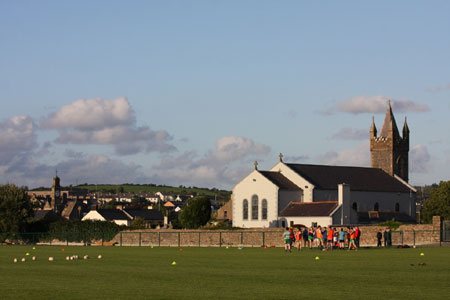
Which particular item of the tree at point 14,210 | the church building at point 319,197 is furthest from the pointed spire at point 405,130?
the tree at point 14,210

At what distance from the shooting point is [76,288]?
2294cm

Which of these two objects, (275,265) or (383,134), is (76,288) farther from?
(383,134)

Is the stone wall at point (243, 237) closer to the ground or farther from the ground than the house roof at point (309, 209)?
closer to the ground

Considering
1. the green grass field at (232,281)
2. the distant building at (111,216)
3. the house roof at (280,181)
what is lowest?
the green grass field at (232,281)

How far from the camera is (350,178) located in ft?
391

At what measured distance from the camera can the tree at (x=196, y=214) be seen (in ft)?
436

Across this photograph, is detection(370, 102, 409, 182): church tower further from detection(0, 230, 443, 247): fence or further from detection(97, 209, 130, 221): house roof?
detection(0, 230, 443, 247): fence

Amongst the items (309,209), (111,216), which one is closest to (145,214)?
(111,216)

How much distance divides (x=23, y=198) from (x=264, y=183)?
110 feet

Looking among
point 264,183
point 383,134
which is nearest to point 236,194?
point 264,183

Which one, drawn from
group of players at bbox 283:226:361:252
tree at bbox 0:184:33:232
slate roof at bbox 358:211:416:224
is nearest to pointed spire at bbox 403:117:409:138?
slate roof at bbox 358:211:416:224

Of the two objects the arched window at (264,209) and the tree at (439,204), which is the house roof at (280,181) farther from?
the tree at (439,204)

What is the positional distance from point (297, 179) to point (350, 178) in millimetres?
10583

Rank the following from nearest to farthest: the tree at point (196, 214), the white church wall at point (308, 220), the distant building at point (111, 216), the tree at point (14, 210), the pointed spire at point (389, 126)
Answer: the tree at point (14, 210)
the white church wall at point (308, 220)
the tree at point (196, 214)
the pointed spire at point (389, 126)
the distant building at point (111, 216)
